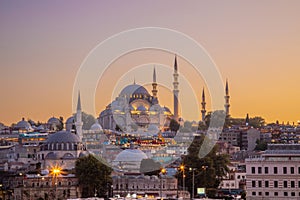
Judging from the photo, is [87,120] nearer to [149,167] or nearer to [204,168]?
[149,167]

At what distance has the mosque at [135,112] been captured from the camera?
12012cm

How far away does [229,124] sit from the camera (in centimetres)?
11850

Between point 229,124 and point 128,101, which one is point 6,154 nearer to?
point 128,101

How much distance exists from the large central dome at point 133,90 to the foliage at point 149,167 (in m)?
48.4

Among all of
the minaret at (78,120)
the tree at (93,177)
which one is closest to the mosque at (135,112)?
the minaret at (78,120)

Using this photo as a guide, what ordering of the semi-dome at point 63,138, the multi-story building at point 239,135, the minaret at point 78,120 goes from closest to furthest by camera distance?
the semi-dome at point 63,138 < the minaret at point 78,120 < the multi-story building at point 239,135

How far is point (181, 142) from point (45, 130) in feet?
88.7

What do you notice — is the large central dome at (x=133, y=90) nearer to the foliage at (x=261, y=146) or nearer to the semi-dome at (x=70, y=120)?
the semi-dome at (x=70, y=120)

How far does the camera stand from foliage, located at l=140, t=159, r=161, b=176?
72.4 meters

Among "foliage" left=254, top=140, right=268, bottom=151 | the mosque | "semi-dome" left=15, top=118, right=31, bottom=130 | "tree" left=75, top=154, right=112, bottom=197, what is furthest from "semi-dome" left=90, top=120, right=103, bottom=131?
"tree" left=75, top=154, right=112, bottom=197

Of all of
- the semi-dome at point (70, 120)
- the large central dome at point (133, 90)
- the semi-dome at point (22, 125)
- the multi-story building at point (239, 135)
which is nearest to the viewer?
the multi-story building at point (239, 135)

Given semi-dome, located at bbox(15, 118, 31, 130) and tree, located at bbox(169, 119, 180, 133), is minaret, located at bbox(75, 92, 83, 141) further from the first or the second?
semi-dome, located at bbox(15, 118, 31, 130)

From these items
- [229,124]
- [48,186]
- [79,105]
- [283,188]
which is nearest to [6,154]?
[79,105]

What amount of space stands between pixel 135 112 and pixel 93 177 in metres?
59.6
